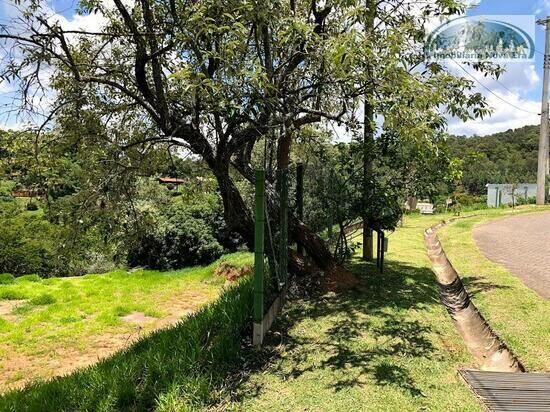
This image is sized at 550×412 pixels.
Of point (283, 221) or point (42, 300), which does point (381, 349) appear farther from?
point (42, 300)

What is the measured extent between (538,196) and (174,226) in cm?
2209

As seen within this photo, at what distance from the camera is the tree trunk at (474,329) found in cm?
482

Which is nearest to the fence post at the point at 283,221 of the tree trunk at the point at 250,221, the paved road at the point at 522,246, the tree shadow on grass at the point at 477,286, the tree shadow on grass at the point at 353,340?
the tree trunk at the point at 250,221

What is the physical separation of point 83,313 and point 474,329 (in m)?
8.64

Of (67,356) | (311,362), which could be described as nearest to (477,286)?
(311,362)

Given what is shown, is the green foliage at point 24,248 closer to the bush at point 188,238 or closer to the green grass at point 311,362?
the bush at point 188,238

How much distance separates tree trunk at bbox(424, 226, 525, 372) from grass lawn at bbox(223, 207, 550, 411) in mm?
132

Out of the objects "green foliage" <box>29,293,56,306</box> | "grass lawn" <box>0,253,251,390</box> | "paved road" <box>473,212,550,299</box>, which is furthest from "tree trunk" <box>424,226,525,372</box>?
"green foliage" <box>29,293,56,306</box>

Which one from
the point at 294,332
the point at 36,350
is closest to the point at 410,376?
the point at 294,332

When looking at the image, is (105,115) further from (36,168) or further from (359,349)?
(359,349)

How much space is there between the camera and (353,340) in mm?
5273

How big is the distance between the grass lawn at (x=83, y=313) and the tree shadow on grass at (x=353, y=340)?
3760 millimetres

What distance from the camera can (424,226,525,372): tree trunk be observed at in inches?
190

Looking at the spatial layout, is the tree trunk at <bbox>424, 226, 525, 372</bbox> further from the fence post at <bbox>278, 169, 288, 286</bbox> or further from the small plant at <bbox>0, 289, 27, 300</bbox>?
the small plant at <bbox>0, 289, 27, 300</bbox>
